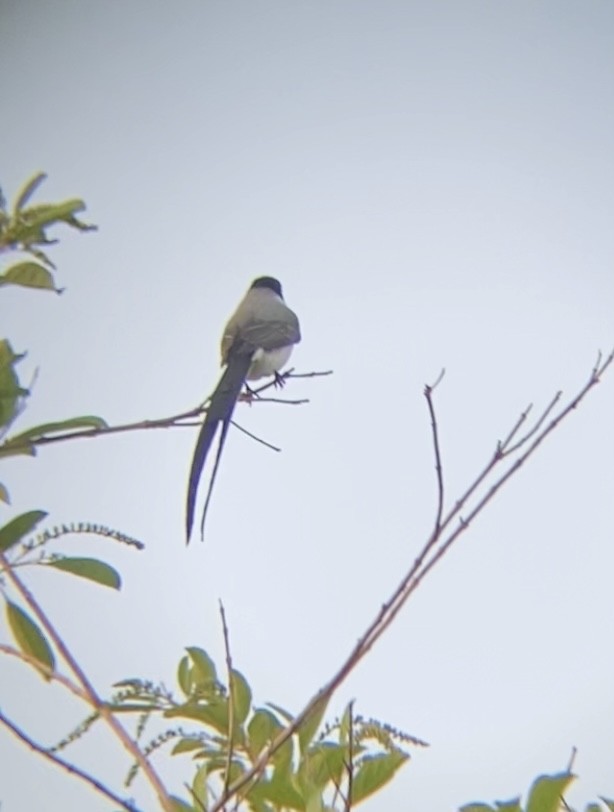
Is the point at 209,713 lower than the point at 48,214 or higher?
lower

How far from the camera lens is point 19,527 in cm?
162

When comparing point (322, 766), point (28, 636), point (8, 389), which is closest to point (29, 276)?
point (8, 389)

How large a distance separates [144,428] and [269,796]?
536mm

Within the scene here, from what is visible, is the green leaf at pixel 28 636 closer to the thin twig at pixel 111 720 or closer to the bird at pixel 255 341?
the thin twig at pixel 111 720

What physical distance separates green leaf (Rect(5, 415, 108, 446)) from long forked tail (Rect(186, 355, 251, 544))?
22 cm

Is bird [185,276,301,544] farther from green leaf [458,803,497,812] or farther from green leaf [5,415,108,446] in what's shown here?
green leaf [458,803,497,812]

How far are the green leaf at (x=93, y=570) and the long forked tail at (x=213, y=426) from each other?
12 centimetres

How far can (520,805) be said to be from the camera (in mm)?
1593

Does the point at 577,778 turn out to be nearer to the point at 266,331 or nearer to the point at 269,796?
the point at 269,796

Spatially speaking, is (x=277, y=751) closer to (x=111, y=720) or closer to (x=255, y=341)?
(x=111, y=720)

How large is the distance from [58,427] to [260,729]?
1.76ft

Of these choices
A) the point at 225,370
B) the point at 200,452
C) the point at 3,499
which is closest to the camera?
the point at 3,499

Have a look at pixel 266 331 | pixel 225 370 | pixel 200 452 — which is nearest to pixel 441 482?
pixel 200 452

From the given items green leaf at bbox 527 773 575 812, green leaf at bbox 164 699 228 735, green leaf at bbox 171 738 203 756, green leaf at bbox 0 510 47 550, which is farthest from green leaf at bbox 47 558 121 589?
green leaf at bbox 527 773 575 812
